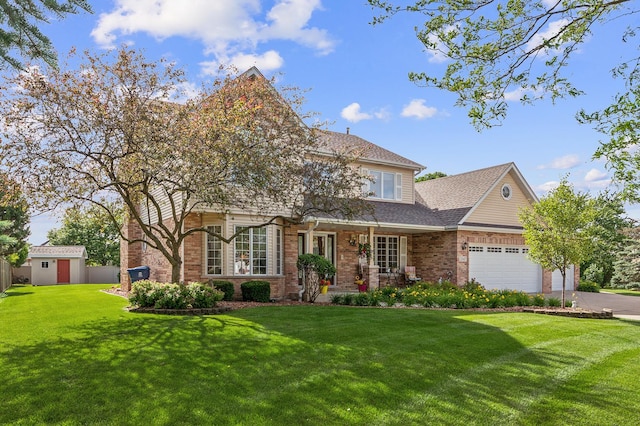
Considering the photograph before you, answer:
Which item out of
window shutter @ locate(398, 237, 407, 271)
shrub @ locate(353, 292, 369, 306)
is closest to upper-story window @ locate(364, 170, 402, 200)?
window shutter @ locate(398, 237, 407, 271)

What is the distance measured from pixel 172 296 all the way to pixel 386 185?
12486 millimetres

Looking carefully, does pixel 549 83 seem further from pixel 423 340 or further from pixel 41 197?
pixel 41 197

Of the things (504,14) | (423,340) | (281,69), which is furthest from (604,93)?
(281,69)

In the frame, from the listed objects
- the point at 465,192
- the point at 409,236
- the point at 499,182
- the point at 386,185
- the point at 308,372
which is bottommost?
the point at 308,372

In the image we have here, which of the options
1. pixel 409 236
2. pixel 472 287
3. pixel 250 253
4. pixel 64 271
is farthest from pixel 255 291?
pixel 64 271

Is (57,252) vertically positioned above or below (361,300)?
above

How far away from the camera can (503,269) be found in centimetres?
2275

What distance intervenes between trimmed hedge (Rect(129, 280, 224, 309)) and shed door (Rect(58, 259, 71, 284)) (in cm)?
2482

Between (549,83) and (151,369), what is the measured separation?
22.2 ft

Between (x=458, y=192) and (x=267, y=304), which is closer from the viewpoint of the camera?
(x=267, y=304)

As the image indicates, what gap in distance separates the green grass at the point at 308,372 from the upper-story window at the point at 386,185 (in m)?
11.3

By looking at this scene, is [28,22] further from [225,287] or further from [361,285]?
[361,285]

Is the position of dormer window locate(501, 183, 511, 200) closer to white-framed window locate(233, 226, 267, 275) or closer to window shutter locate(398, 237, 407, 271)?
window shutter locate(398, 237, 407, 271)

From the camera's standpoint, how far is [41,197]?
11.6 meters
